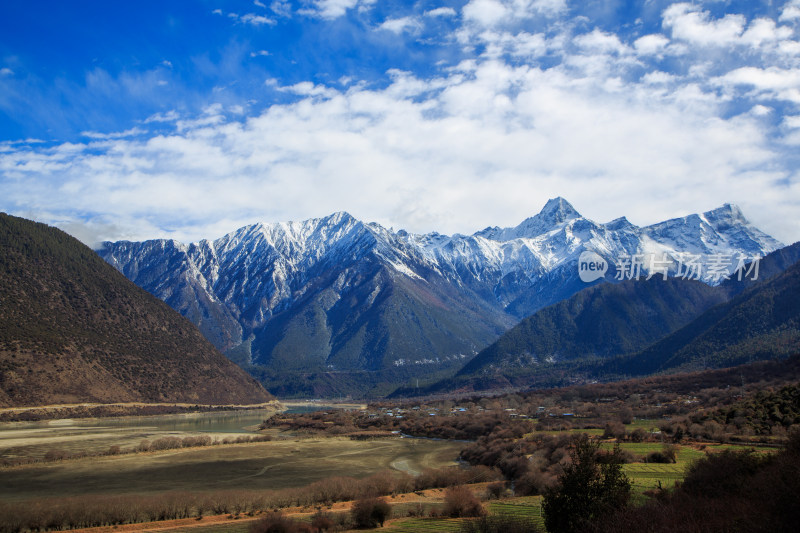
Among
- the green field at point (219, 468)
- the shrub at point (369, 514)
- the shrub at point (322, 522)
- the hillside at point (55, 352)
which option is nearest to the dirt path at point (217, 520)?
the shrub at point (322, 522)

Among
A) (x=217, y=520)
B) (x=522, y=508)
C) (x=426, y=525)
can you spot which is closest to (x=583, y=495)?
(x=426, y=525)

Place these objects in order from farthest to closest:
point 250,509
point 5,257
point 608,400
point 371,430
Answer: point 5,257 → point 608,400 → point 371,430 → point 250,509

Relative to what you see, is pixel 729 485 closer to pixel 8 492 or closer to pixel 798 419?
pixel 798 419

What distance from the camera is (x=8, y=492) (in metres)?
63.4

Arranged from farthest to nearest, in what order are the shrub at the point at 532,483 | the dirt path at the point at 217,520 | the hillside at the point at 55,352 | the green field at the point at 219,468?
1. the hillside at the point at 55,352
2. the green field at the point at 219,468
3. the shrub at the point at 532,483
4. the dirt path at the point at 217,520

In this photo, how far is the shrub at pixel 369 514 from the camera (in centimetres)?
4550

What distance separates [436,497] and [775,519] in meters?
41.1

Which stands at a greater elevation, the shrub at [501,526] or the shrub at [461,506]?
the shrub at [501,526]

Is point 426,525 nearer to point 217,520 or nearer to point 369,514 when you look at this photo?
point 369,514

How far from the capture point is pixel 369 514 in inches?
1790

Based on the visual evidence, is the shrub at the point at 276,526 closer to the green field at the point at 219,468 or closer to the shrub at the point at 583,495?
the shrub at the point at 583,495

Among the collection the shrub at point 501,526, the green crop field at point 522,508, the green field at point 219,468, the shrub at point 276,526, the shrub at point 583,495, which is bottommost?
the green field at point 219,468

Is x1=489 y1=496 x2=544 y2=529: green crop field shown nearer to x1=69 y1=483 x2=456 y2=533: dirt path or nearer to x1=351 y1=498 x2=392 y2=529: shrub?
x1=69 y1=483 x2=456 y2=533: dirt path

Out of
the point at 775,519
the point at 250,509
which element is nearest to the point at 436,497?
the point at 250,509
